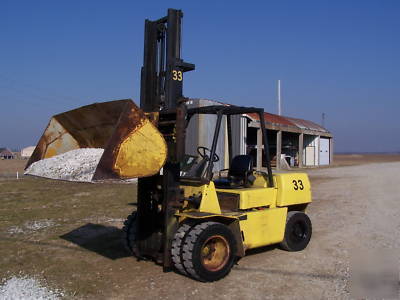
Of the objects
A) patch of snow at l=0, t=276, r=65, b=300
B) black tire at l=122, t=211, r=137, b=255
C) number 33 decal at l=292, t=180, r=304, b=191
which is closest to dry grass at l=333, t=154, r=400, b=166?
number 33 decal at l=292, t=180, r=304, b=191

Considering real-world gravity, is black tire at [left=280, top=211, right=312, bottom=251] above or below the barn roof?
below

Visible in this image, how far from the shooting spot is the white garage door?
43041mm

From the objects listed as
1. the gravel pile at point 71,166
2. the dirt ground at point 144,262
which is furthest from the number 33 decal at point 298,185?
the gravel pile at point 71,166

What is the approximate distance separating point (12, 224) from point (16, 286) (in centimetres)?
493

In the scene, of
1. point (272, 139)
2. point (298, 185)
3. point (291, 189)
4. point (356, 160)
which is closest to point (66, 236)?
point (291, 189)

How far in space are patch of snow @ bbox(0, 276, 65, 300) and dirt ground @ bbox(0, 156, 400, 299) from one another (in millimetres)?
192

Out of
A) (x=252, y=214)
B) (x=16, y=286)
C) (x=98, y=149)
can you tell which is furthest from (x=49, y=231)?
(x=252, y=214)

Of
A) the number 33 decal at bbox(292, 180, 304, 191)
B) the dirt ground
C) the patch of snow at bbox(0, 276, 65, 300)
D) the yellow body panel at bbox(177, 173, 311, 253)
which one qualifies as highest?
the number 33 decal at bbox(292, 180, 304, 191)

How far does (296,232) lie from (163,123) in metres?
3.36

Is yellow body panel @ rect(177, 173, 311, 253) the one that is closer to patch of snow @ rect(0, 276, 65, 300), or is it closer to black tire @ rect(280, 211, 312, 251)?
black tire @ rect(280, 211, 312, 251)

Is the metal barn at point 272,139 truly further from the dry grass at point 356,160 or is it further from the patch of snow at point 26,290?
the patch of snow at point 26,290

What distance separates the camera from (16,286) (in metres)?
5.63

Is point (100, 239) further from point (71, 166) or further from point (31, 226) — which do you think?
point (71, 166)

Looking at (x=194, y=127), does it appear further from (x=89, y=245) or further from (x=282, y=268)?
(x=282, y=268)
